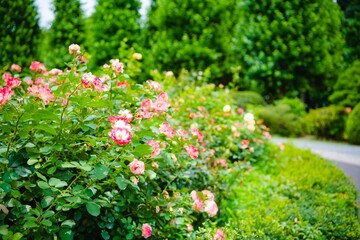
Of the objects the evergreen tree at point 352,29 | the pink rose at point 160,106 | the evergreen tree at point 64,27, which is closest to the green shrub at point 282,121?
the evergreen tree at point 64,27

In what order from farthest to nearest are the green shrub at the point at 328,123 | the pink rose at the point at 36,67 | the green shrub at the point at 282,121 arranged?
1. the green shrub at the point at 282,121
2. the green shrub at the point at 328,123
3. the pink rose at the point at 36,67

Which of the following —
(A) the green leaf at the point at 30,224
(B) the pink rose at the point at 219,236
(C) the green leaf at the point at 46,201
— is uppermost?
(C) the green leaf at the point at 46,201

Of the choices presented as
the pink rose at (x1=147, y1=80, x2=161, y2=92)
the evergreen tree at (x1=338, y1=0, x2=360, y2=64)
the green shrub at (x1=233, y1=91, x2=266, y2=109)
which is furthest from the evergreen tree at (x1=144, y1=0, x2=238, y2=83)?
the pink rose at (x1=147, y1=80, x2=161, y2=92)

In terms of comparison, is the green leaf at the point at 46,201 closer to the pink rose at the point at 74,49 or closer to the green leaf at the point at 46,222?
the green leaf at the point at 46,222

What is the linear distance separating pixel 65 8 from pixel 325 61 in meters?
10.2

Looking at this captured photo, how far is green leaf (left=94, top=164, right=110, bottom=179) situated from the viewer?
179cm

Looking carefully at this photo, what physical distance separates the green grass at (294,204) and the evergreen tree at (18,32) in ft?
20.9

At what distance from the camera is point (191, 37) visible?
1600 centimetres

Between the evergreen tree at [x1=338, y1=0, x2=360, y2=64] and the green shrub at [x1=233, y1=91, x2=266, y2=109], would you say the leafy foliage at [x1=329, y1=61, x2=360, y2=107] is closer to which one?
the green shrub at [x1=233, y1=91, x2=266, y2=109]

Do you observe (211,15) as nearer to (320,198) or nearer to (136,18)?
(136,18)

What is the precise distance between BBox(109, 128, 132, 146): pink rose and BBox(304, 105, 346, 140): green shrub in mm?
11107

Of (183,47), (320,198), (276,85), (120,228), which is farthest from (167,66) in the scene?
(120,228)

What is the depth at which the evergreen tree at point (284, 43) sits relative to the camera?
46.8 ft

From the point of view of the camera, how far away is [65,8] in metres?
15.2
